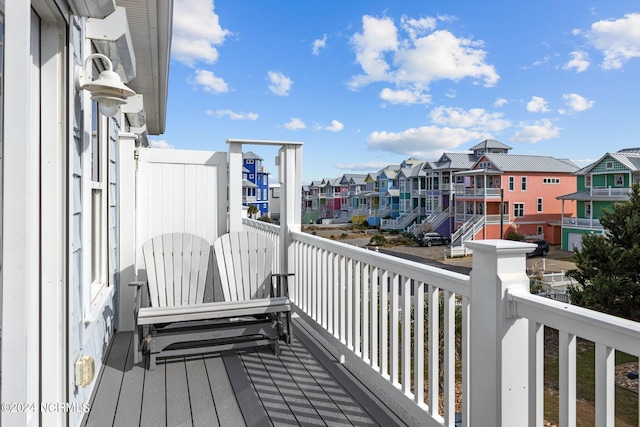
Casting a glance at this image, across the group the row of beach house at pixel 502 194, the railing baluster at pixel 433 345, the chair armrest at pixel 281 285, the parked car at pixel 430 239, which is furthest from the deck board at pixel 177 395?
the parked car at pixel 430 239

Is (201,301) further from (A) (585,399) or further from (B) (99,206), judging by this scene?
(A) (585,399)

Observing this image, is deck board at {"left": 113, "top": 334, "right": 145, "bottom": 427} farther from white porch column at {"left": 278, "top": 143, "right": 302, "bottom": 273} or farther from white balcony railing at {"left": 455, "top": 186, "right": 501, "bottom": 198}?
white balcony railing at {"left": 455, "top": 186, "right": 501, "bottom": 198}

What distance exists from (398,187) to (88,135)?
37.9 metres

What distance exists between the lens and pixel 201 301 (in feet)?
10.9

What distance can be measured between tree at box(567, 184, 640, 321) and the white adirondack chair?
10889 mm

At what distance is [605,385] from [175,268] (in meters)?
2.87

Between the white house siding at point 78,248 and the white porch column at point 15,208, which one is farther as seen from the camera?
the white house siding at point 78,248

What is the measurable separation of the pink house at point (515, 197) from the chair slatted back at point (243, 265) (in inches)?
940

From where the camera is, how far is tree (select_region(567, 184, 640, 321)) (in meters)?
11.0

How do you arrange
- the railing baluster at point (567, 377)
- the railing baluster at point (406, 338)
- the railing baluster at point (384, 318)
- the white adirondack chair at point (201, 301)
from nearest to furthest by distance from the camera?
the railing baluster at point (567, 377) → the railing baluster at point (406, 338) → the railing baluster at point (384, 318) → the white adirondack chair at point (201, 301)

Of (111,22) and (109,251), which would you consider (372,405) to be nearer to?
→ (109,251)

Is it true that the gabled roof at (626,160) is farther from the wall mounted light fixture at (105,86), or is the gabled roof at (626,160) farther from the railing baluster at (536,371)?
the wall mounted light fixture at (105,86)

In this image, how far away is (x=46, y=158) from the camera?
1.58 metres

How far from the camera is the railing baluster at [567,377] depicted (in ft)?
4.12
